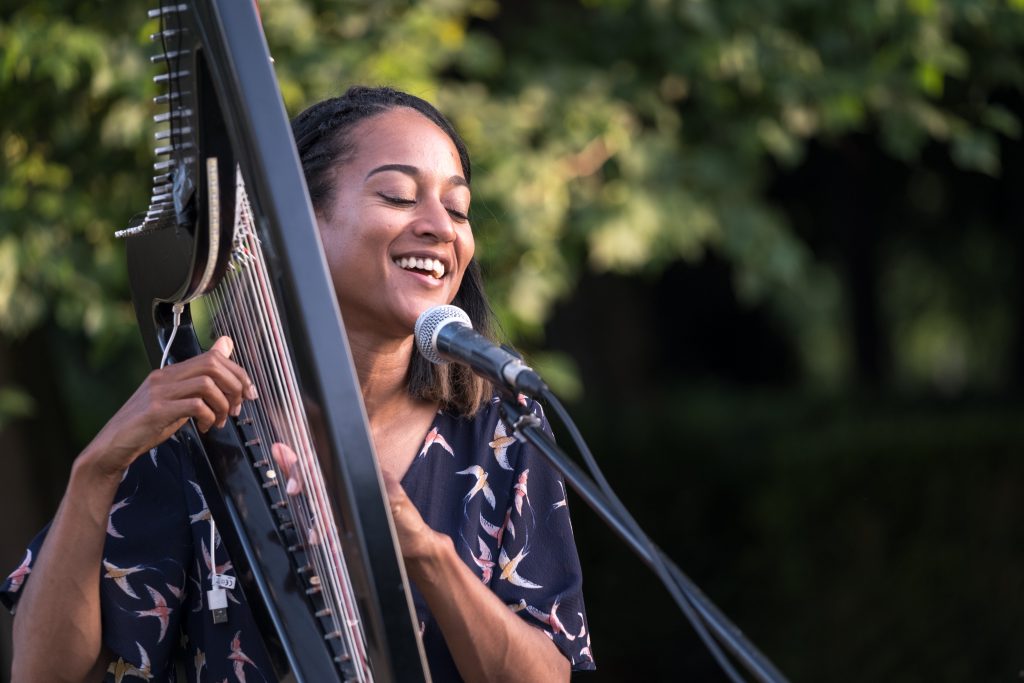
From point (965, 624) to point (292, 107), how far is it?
456 cm

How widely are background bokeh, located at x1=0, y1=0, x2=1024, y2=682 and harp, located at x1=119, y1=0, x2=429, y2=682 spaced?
Answer: 0.95 m

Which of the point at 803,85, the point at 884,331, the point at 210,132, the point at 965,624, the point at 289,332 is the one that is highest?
the point at 884,331

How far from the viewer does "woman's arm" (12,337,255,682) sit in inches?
65.4

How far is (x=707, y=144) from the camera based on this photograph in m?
5.43

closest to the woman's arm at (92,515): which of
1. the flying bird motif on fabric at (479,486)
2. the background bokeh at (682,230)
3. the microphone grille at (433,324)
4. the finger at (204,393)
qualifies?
the finger at (204,393)

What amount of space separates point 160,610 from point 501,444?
56cm

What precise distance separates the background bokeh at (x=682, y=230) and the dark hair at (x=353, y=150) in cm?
56

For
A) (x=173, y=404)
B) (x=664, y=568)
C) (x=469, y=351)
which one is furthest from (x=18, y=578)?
(x=664, y=568)

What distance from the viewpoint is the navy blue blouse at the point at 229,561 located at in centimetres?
195

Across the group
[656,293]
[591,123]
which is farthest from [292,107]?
[656,293]

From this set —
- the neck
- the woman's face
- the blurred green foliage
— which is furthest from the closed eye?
the blurred green foliage

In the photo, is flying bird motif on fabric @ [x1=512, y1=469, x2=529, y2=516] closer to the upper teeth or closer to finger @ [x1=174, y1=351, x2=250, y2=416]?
the upper teeth

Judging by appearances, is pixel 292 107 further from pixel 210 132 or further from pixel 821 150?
pixel 821 150

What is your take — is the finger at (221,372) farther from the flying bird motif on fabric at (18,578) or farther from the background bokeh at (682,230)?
the background bokeh at (682,230)
